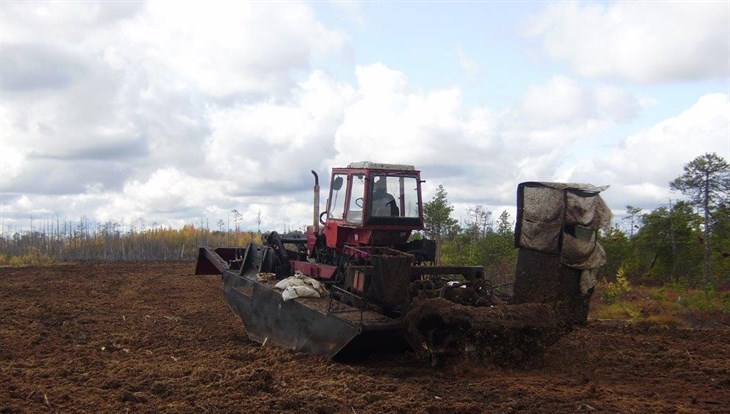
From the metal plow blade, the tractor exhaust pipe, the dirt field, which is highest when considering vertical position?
the tractor exhaust pipe

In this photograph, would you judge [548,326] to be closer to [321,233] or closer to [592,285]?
[592,285]

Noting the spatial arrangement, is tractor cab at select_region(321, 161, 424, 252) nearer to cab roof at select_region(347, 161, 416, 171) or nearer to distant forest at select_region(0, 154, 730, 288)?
cab roof at select_region(347, 161, 416, 171)

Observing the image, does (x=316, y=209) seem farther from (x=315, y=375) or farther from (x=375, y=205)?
(x=315, y=375)

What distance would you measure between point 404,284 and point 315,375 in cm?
153

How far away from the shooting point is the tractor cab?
9.71 m

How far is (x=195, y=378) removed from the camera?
25.7 ft

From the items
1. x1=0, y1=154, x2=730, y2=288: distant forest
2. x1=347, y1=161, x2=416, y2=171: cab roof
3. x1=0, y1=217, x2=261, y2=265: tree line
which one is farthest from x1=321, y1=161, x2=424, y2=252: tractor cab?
x1=0, y1=217, x2=261, y2=265: tree line

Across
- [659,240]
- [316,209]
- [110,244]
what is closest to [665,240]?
[659,240]

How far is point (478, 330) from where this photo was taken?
771 centimetres

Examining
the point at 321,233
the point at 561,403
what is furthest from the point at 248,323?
the point at 561,403

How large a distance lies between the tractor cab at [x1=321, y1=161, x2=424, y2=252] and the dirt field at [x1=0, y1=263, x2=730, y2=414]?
182 centimetres

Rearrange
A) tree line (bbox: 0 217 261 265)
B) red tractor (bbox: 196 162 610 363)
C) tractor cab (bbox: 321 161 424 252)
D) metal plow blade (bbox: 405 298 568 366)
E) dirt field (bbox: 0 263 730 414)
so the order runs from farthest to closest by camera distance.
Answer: tree line (bbox: 0 217 261 265) → tractor cab (bbox: 321 161 424 252) → red tractor (bbox: 196 162 610 363) → metal plow blade (bbox: 405 298 568 366) → dirt field (bbox: 0 263 730 414)

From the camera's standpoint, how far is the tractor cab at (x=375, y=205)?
971cm

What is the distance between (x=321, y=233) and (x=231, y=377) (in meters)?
3.49
